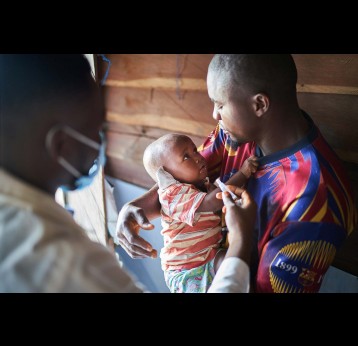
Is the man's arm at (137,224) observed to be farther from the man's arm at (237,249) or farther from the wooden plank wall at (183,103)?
the wooden plank wall at (183,103)

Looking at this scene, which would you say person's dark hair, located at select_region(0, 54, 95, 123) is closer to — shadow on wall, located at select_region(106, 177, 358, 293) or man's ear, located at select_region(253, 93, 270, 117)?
man's ear, located at select_region(253, 93, 270, 117)

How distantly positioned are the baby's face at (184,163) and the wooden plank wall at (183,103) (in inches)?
16.6

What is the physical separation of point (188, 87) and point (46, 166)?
94 cm

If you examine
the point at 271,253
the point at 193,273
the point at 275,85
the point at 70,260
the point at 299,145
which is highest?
the point at 275,85

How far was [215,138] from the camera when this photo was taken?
1.25 m

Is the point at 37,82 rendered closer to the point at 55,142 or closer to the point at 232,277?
the point at 55,142

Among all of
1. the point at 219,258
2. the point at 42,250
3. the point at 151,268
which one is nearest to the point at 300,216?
the point at 219,258

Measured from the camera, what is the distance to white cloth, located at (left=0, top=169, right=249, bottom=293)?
657 mm

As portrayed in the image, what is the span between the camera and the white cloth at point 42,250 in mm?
657
